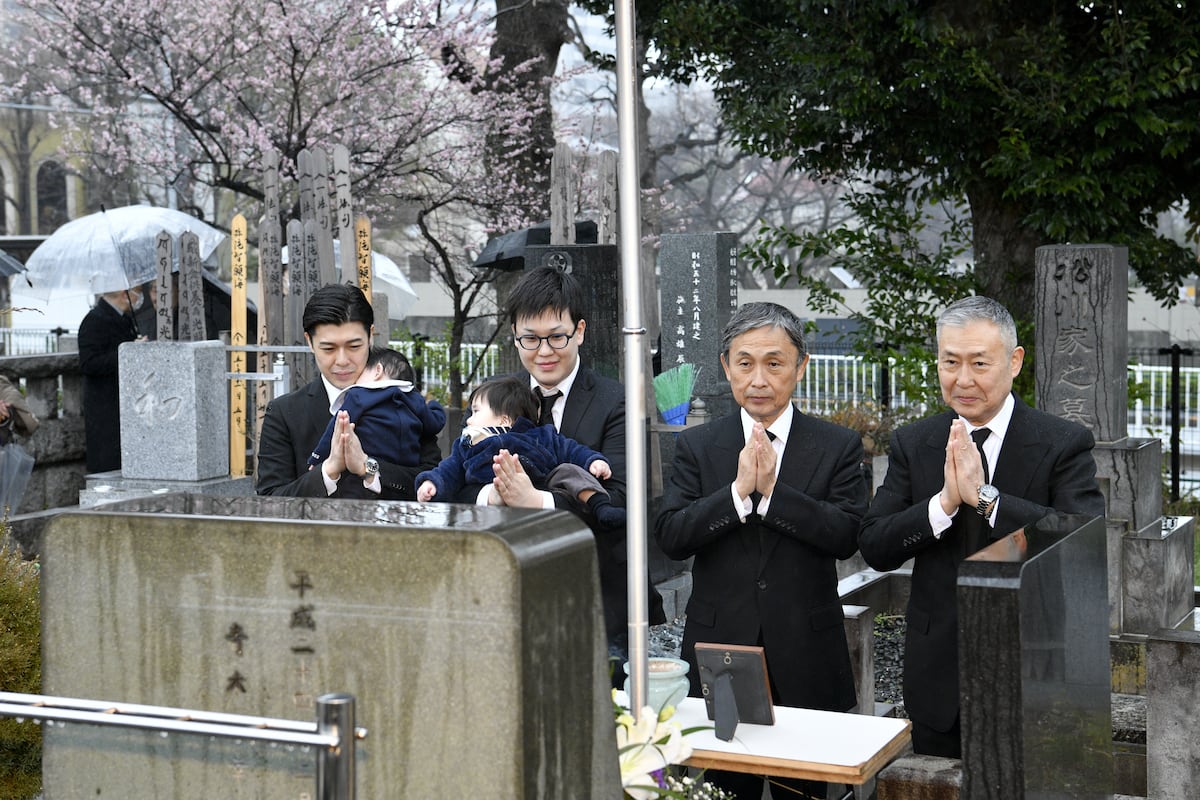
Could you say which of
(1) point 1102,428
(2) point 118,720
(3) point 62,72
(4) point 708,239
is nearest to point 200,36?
(3) point 62,72

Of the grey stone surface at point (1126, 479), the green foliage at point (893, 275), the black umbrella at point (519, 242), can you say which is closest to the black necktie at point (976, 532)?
the grey stone surface at point (1126, 479)

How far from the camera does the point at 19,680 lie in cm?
457

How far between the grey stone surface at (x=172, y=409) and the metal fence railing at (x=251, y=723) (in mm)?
6302

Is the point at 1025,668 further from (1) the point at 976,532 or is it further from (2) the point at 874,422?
(2) the point at 874,422

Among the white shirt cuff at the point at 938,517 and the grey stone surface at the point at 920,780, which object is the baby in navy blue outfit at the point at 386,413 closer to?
the white shirt cuff at the point at 938,517

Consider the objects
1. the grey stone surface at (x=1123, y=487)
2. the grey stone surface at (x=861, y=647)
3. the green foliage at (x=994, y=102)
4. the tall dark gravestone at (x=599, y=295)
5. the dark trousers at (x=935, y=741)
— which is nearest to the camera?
the dark trousers at (x=935, y=741)

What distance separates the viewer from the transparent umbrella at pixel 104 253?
11.2 metres

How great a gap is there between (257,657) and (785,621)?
1707mm

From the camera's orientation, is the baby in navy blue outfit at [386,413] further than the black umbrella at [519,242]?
No

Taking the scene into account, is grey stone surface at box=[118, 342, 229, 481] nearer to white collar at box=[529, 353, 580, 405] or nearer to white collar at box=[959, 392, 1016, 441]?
white collar at box=[529, 353, 580, 405]

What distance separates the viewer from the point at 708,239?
10.5 meters

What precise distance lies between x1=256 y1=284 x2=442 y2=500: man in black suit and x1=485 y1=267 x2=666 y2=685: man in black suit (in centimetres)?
50

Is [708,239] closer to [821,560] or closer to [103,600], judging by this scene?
[821,560]

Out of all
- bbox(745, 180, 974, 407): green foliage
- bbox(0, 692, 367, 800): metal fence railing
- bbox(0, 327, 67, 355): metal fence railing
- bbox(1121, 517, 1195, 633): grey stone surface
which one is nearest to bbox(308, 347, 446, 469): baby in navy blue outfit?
bbox(0, 692, 367, 800): metal fence railing
